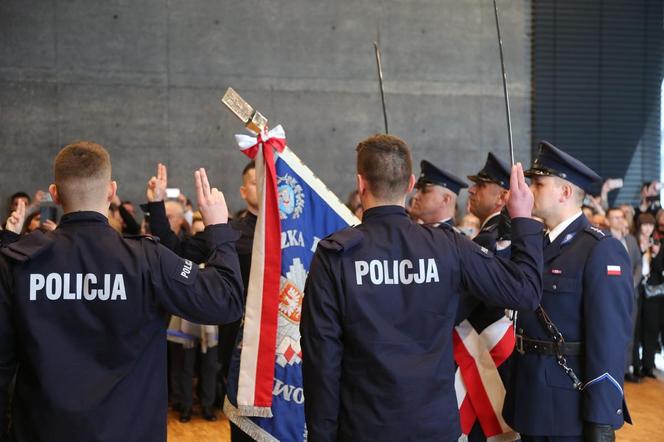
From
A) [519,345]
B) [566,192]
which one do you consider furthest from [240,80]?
[519,345]

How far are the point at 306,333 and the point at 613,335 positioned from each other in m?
1.18

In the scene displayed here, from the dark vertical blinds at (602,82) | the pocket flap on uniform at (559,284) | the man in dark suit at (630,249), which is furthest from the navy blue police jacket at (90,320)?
the dark vertical blinds at (602,82)

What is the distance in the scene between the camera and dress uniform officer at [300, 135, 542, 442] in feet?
7.32

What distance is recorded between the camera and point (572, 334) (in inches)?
112

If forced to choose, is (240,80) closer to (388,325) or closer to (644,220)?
(644,220)

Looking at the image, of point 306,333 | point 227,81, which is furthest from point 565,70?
point 306,333

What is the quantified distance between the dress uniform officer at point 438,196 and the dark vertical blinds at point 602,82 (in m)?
6.65

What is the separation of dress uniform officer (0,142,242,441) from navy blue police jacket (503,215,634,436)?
4.18 ft

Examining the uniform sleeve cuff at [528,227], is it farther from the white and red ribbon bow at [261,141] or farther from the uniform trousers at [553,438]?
the white and red ribbon bow at [261,141]

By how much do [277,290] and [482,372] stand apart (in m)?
0.95

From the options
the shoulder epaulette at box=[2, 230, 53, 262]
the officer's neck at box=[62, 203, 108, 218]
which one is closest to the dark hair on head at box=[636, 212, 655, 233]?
the officer's neck at box=[62, 203, 108, 218]

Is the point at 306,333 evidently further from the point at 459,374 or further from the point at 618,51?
the point at 618,51

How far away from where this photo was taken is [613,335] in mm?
2732

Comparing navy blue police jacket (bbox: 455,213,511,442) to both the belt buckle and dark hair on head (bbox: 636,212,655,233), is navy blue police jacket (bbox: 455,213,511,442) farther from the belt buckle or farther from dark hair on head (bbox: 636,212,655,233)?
dark hair on head (bbox: 636,212,655,233)
